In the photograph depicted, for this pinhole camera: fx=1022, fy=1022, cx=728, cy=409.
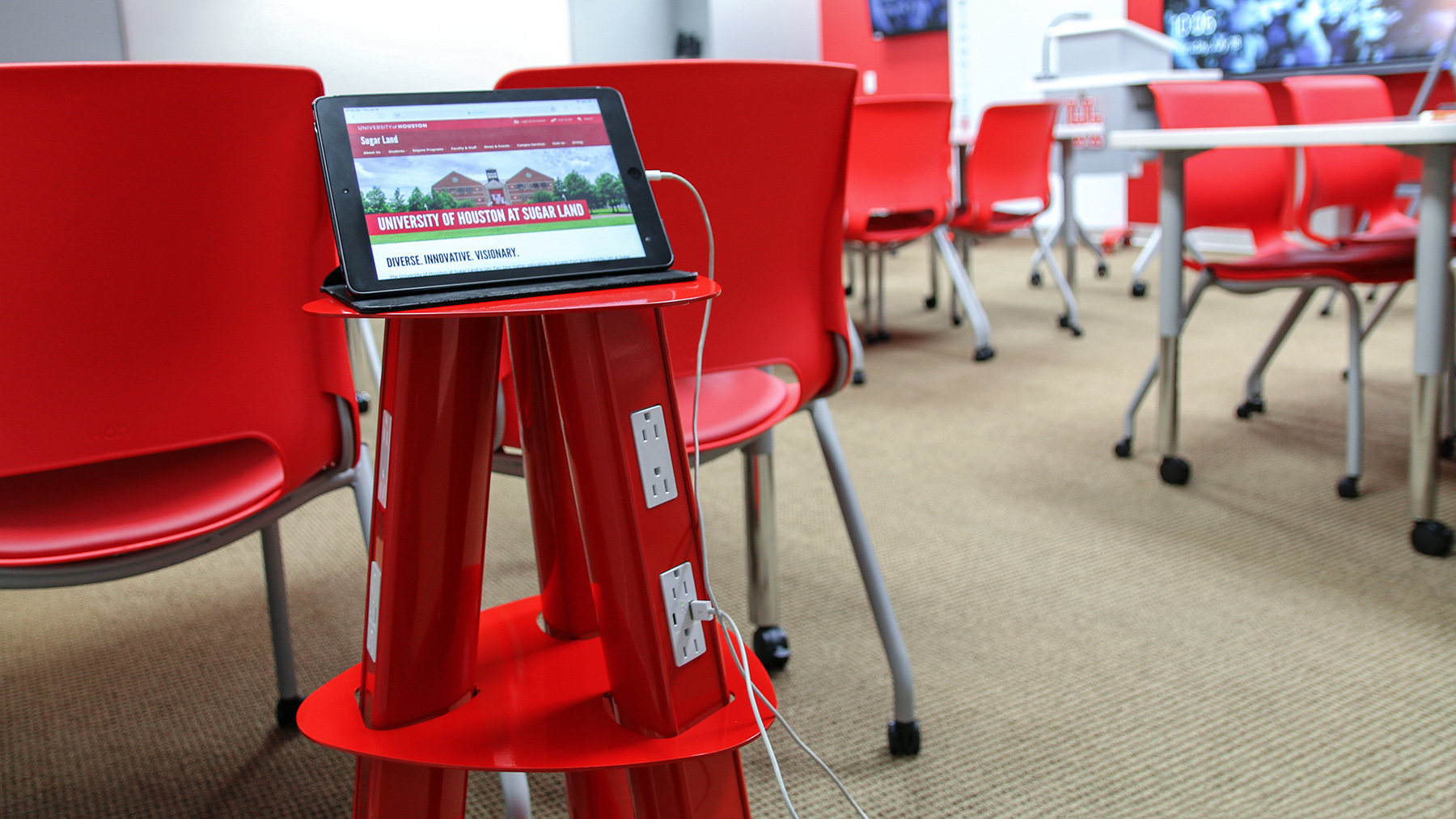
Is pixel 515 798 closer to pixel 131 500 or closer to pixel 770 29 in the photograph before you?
A: pixel 131 500

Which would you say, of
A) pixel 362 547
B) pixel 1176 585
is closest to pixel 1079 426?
pixel 1176 585

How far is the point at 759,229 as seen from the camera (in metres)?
1.04

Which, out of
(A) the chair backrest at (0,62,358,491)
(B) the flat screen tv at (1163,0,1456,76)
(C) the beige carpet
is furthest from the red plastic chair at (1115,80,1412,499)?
(B) the flat screen tv at (1163,0,1456,76)

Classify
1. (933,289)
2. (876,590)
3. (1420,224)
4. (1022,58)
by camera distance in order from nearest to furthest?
(876,590), (1420,224), (933,289), (1022,58)

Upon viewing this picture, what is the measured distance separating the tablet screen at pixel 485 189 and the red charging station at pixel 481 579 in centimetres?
5

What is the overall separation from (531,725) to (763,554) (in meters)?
0.72

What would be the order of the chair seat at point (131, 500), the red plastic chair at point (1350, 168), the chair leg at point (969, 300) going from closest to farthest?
the chair seat at point (131, 500), the red plastic chair at point (1350, 168), the chair leg at point (969, 300)

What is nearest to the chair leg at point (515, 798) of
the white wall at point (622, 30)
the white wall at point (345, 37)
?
the white wall at point (345, 37)

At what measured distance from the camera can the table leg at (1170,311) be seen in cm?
199

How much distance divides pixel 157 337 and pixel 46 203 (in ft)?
0.43

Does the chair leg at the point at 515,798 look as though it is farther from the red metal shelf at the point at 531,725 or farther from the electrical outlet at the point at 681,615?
the electrical outlet at the point at 681,615

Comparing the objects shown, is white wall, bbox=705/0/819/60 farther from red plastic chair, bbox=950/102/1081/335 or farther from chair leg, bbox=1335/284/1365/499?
chair leg, bbox=1335/284/1365/499

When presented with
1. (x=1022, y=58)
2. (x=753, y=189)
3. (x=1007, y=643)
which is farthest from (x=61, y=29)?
(x=1022, y=58)

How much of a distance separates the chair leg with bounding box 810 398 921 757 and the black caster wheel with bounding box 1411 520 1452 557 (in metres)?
1.07
